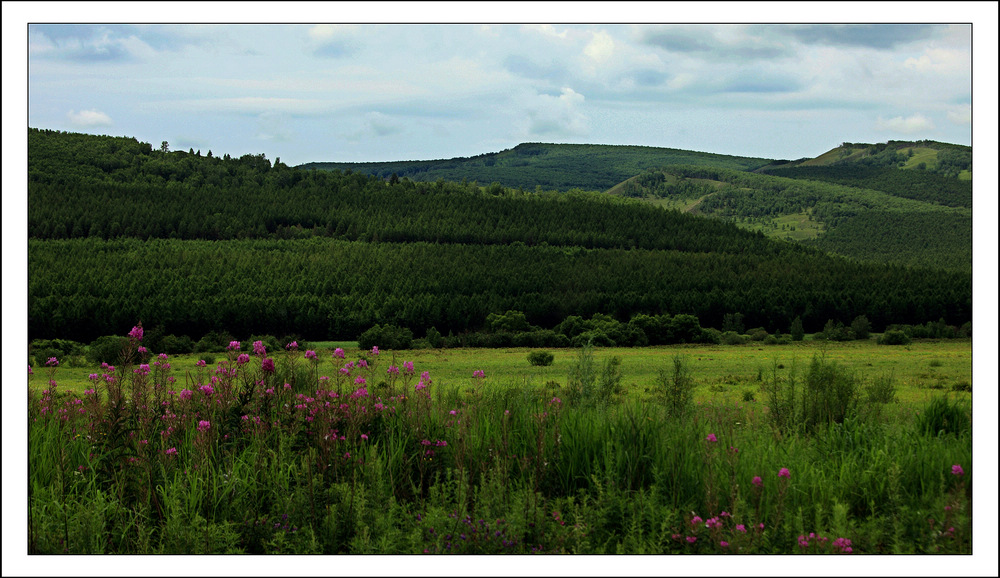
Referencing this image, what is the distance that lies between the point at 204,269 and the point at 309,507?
126ft

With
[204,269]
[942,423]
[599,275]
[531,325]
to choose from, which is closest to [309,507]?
[942,423]

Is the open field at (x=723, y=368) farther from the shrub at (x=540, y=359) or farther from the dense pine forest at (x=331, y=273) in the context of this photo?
the dense pine forest at (x=331, y=273)

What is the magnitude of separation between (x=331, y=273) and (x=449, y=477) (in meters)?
43.6

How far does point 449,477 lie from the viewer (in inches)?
232

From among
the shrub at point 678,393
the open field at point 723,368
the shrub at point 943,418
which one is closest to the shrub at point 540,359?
the open field at point 723,368

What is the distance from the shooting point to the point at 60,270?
94.2ft

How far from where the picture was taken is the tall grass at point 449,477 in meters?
5.05

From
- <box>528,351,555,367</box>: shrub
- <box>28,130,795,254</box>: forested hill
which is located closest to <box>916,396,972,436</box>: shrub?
<box>528,351,555,367</box>: shrub

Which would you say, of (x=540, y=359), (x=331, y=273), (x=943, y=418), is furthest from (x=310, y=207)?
(x=943, y=418)

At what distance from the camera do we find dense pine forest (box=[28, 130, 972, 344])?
2998 centimetres

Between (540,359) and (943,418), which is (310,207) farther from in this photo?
(943,418)

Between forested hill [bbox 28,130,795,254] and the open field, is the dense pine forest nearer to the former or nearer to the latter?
forested hill [bbox 28,130,795,254]

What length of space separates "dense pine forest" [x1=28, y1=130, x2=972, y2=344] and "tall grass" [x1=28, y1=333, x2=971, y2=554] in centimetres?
379

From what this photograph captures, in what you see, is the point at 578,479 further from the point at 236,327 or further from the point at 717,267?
the point at 717,267
